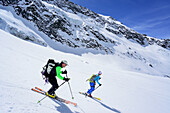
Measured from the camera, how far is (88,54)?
38094mm

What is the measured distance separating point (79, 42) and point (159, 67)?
40803mm

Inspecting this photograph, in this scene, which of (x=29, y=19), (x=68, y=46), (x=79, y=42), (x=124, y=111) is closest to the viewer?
(x=124, y=111)

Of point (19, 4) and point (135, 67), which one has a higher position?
point (19, 4)

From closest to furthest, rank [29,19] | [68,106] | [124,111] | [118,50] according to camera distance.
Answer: [68,106] → [124,111] → [29,19] → [118,50]

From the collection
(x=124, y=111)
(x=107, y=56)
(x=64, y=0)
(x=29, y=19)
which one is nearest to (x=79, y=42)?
(x=107, y=56)

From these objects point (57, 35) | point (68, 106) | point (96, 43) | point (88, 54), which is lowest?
point (68, 106)

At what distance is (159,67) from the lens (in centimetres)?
4959

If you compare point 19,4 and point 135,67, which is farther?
point 135,67

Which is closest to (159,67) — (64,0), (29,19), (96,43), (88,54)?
(96,43)

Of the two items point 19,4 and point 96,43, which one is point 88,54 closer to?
point 96,43

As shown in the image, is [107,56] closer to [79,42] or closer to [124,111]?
[79,42]

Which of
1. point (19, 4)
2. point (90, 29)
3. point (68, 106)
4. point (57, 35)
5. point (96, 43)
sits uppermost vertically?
point (90, 29)

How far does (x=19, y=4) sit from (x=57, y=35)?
54.9ft

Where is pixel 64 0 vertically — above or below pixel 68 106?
above
